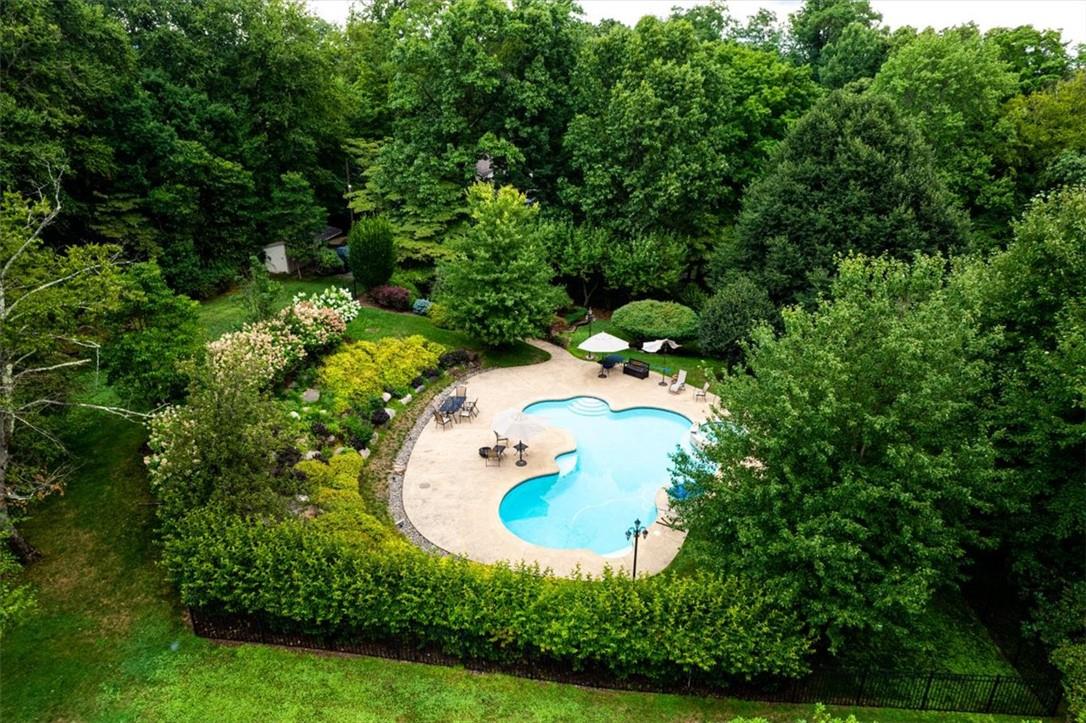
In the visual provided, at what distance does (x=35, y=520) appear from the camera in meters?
16.2

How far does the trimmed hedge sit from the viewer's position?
10922mm

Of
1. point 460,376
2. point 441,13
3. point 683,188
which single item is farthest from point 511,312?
point 441,13

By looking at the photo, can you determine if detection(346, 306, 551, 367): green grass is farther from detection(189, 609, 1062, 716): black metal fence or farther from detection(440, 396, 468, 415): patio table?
detection(189, 609, 1062, 716): black metal fence

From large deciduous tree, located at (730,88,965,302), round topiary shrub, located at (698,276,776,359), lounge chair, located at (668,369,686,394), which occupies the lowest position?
lounge chair, located at (668,369,686,394)

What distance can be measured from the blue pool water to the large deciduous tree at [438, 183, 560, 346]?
12.9 ft

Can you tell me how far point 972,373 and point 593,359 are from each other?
16869mm

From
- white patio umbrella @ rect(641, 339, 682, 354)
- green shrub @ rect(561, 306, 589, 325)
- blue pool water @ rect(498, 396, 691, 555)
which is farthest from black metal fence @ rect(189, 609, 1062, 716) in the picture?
green shrub @ rect(561, 306, 589, 325)

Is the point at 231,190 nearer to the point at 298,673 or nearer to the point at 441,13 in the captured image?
the point at 441,13

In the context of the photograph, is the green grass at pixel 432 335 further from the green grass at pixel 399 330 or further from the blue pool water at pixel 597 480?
the blue pool water at pixel 597 480

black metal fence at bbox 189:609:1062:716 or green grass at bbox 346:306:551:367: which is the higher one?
green grass at bbox 346:306:551:367

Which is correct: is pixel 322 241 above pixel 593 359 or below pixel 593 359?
above

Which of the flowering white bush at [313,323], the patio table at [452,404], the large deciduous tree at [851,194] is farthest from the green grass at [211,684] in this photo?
the large deciduous tree at [851,194]

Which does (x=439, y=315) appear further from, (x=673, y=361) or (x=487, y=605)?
(x=487, y=605)

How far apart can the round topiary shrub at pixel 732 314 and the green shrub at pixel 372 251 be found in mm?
15013
